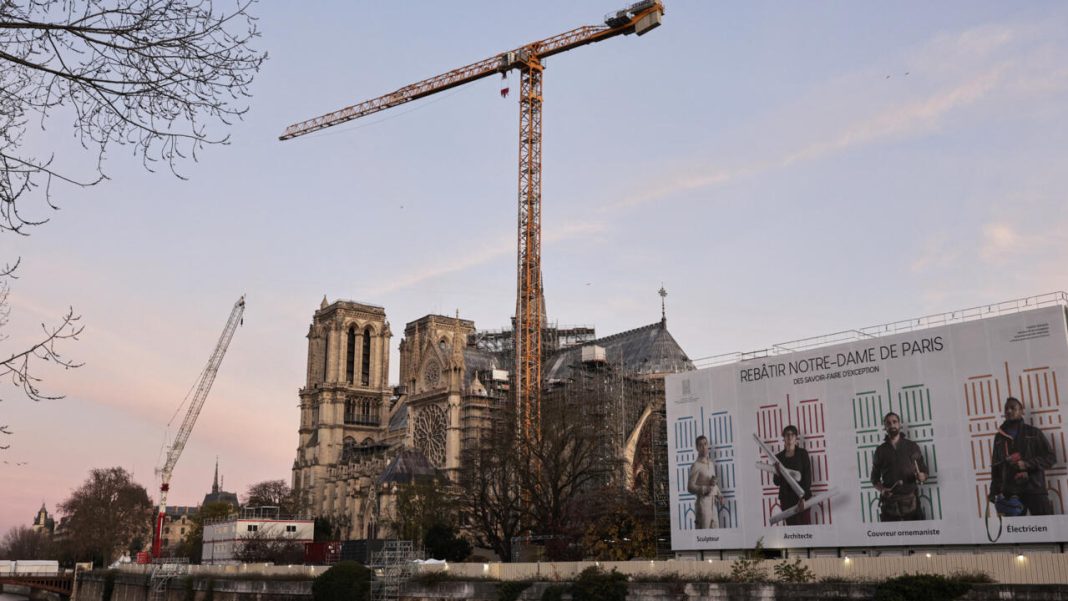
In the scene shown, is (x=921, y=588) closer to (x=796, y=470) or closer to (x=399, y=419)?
(x=796, y=470)

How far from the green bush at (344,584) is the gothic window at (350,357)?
70.6 m

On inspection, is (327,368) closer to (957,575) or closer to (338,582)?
(338,582)

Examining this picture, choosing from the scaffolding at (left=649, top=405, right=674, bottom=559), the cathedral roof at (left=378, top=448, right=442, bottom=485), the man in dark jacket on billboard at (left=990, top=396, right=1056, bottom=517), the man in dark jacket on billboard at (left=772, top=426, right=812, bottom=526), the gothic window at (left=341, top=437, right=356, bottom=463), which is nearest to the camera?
the man in dark jacket on billboard at (left=990, top=396, right=1056, bottom=517)

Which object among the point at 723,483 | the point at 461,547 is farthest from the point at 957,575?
the point at 461,547

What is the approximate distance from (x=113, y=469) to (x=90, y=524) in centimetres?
849

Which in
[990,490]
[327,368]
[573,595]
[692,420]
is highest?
[327,368]

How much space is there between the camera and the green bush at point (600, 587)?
32.0m

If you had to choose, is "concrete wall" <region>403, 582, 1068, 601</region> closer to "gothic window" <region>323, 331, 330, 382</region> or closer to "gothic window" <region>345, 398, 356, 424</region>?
"gothic window" <region>345, 398, 356, 424</region>

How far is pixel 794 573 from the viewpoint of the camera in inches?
1117

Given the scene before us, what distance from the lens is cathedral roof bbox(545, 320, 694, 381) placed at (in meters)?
→ 78.9

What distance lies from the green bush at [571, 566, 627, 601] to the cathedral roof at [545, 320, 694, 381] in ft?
133

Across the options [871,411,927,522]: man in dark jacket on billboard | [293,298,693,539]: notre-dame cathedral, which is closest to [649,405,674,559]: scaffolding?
[293,298,693,539]: notre-dame cathedral

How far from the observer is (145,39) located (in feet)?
31.5

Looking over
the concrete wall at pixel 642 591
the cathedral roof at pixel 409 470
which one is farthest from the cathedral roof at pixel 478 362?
the concrete wall at pixel 642 591
